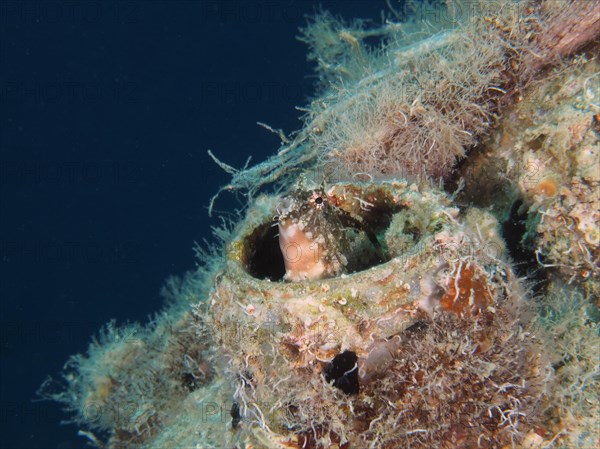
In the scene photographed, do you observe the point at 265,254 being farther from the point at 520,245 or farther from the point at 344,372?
the point at 520,245

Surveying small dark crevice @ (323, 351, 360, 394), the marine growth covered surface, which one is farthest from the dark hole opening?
small dark crevice @ (323, 351, 360, 394)

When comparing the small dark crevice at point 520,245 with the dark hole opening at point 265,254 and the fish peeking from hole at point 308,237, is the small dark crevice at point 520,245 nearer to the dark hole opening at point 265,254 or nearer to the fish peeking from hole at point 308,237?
the fish peeking from hole at point 308,237

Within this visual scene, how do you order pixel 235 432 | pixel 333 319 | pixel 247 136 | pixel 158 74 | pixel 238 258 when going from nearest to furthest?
pixel 333 319
pixel 238 258
pixel 235 432
pixel 247 136
pixel 158 74

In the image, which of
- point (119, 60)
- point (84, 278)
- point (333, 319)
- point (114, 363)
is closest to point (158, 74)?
point (119, 60)

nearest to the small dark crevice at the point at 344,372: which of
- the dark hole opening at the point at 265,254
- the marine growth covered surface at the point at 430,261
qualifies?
the marine growth covered surface at the point at 430,261

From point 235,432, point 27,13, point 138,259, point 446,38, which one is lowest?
point 235,432

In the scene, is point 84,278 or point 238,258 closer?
point 238,258

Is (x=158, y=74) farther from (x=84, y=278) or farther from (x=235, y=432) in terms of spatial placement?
(x=235, y=432)
